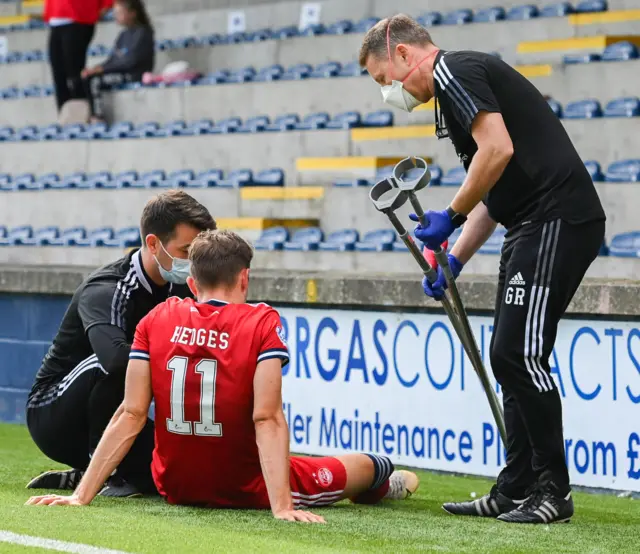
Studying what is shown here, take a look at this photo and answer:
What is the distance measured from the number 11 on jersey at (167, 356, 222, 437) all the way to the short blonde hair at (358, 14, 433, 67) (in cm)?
119

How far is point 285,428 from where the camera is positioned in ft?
12.9

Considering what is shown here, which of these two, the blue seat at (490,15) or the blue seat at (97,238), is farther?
the blue seat at (490,15)

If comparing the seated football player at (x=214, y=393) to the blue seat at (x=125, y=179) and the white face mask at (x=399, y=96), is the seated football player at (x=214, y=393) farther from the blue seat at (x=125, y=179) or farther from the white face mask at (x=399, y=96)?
the blue seat at (x=125, y=179)

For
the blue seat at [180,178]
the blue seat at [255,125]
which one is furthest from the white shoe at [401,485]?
the blue seat at [255,125]

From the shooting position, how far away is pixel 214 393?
4012mm

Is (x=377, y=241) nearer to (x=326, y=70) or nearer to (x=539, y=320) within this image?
(x=326, y=70)

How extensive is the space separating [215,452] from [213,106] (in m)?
7.36

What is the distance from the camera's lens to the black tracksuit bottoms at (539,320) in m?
4.13

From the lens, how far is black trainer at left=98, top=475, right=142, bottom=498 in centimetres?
458

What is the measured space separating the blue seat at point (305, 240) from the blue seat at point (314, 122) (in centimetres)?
110

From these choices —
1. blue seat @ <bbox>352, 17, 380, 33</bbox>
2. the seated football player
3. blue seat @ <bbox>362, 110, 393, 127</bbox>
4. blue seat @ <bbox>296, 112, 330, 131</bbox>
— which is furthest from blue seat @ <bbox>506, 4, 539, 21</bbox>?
the seated football player

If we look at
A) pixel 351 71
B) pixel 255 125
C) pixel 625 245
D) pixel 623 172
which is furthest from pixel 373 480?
pixel 351 71

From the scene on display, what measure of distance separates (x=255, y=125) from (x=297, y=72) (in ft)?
2.66

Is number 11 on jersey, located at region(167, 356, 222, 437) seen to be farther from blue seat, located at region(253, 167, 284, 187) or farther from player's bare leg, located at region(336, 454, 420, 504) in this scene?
blue seat, located at region(253, 167, 284, 187)
